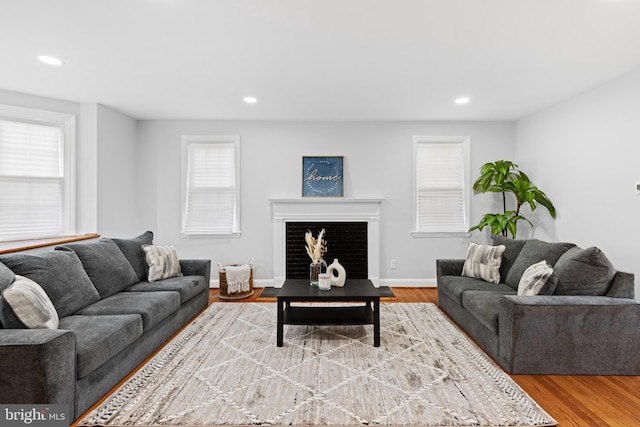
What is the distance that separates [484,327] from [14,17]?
13.5 feet

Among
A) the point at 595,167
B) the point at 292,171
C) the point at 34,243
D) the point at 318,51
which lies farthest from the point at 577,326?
the point at 34,243

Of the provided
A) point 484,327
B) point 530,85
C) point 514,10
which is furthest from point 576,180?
point 514,10

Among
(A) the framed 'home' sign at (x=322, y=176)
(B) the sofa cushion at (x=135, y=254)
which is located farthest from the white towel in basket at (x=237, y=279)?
(A) the framed 'home' sign at (x=322, y=176)

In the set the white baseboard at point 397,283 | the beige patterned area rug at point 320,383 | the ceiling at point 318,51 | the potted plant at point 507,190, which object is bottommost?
the beige patterned area rug at point 320,383

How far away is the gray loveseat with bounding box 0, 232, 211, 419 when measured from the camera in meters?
1.73

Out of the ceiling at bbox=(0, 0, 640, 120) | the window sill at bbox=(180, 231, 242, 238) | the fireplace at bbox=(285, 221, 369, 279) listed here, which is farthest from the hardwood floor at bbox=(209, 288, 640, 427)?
the window sill at bbox=(180, 231, 242, 238)

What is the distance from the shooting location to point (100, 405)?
2.06 meters

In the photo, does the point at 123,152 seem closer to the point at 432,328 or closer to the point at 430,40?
the point at 430,40

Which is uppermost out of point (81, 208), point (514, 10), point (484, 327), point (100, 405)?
point (514, 10)

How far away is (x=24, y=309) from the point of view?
195 centimetres

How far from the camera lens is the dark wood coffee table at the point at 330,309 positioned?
2.90 metres

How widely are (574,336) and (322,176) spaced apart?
3.45 metres

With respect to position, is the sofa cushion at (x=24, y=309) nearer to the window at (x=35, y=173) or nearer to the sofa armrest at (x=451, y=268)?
the window at (x=35, y=173)

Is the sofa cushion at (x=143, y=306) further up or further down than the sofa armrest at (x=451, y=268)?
further down
